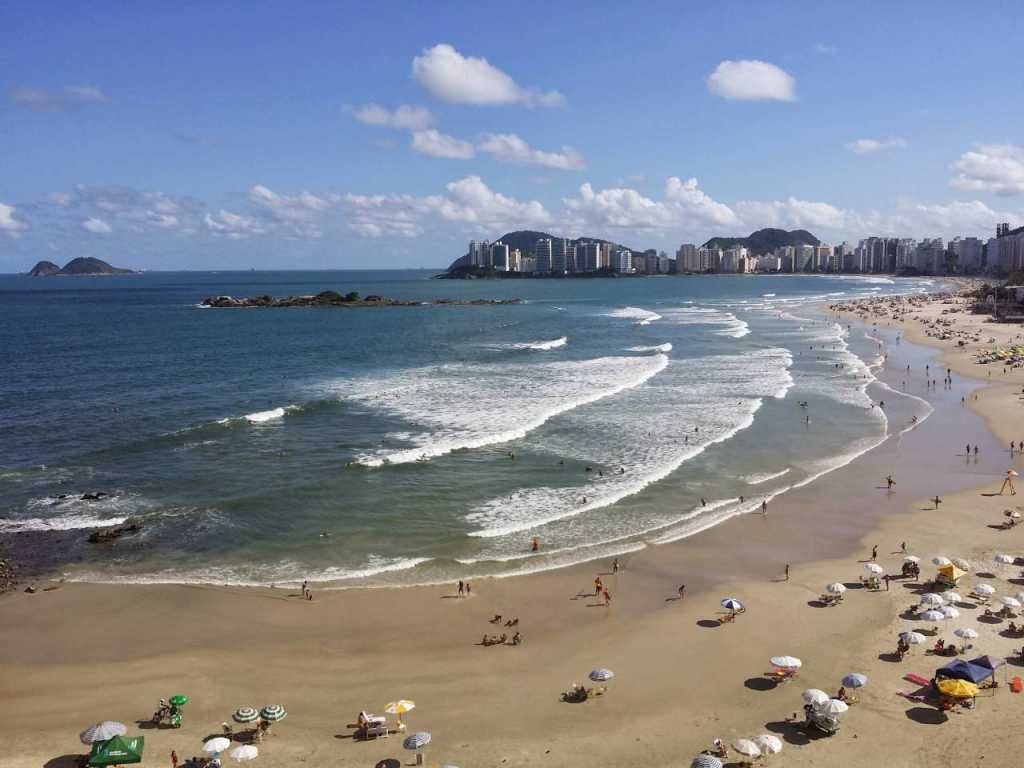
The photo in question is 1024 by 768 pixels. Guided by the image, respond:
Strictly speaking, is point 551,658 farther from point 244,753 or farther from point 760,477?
point 760,477

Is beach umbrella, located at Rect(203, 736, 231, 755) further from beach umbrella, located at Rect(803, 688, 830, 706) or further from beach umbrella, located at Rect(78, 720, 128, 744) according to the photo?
beach umbrella, located at Rect(803, 688, 830, 706)

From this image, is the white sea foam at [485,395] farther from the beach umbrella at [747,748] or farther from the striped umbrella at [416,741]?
the beach umbrella at [747,748]

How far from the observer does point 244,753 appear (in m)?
15.9

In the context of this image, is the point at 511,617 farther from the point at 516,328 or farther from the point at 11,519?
the point at 516,328

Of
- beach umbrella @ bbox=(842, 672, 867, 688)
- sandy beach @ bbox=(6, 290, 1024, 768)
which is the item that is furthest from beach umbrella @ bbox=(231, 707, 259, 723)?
beach umbrella @ bbox=(842, 672, 867, 688)

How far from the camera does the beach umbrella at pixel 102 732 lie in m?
16.0

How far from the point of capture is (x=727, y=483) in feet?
110

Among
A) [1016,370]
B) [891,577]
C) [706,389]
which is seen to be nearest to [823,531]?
[891,577]

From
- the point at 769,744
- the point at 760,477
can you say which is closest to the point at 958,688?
the point at 769,744

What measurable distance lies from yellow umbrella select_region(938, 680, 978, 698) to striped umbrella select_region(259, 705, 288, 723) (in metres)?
14.9

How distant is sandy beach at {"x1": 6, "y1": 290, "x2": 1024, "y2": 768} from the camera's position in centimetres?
1652

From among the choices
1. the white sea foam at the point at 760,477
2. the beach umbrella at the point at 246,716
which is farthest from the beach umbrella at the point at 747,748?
the white sea foam at the point at 760,477

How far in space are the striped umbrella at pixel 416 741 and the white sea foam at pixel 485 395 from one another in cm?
1991

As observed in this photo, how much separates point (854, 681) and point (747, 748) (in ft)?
13.2
